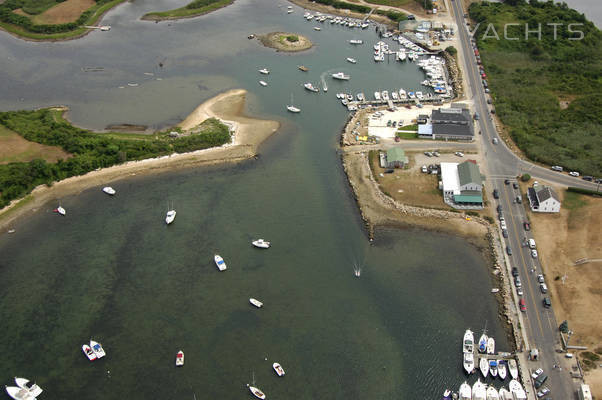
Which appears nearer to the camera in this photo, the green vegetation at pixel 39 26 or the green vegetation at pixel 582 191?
the green vegetation at pixel 582 191

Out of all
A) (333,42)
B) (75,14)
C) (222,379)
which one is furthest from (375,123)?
(75,14)

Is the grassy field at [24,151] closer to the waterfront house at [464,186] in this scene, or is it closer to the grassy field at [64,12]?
the waterfront house at [464,186]

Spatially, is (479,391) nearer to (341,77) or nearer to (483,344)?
(483,344)

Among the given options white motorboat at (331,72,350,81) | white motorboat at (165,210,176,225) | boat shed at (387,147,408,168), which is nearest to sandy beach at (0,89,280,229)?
white motorboat at (165,210,176,225)

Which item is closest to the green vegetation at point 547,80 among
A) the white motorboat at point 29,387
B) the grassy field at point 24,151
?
the white motorboat at point 29,387

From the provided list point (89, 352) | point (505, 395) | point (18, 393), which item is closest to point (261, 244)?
point (89, 352)

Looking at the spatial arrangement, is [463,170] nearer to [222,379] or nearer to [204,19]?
[222,379]
